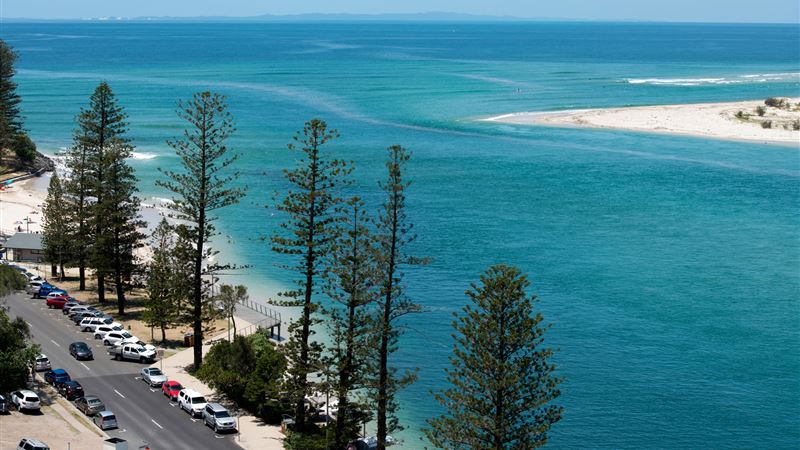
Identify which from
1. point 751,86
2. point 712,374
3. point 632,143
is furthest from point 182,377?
point 751,86

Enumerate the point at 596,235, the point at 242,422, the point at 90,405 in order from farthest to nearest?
the point at 596,235, the point at 242,422, the point at 90,405

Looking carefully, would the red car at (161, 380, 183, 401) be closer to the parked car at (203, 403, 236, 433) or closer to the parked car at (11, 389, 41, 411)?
the parked car at (203, 403, 236, 433)

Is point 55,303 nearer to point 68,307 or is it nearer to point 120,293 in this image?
point 68,307

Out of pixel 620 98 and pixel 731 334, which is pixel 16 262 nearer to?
pixel 731 334

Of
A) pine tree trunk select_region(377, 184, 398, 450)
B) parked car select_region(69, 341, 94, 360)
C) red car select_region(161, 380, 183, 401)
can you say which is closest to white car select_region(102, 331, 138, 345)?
parked car select_region(69, 341, 94, 360)

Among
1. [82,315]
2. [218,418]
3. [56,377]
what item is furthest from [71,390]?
[82,315]

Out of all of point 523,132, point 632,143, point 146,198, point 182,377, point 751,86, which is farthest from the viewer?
point 751,86
